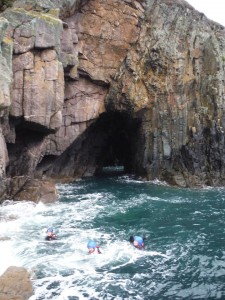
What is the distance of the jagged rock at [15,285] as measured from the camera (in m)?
17.3

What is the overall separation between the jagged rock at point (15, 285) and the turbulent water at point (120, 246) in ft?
1.68

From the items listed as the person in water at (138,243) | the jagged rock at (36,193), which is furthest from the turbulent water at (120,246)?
the jagged rock at (36,193)

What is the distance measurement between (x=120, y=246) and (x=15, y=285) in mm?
8920

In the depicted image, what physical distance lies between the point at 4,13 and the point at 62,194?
20638 millimetres

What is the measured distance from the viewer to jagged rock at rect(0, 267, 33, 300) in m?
17.3

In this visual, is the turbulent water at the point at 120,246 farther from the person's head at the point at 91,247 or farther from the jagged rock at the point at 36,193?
the jagged rock at the point at 36,193

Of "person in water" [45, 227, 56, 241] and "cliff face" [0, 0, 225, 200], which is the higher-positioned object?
"cliff face" [0, 0, 225, 200]

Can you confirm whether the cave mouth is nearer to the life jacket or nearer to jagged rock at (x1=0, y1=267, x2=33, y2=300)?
the life jacket

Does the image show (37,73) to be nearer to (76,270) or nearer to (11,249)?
(11,249)

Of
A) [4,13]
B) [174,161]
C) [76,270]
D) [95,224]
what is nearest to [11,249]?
[76,270]

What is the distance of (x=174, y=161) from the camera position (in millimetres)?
52312

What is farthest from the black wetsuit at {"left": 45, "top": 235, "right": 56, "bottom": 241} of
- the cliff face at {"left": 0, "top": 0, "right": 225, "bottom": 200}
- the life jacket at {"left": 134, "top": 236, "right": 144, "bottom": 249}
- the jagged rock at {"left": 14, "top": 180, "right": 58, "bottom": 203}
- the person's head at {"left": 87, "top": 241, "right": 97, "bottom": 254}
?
the cliff face at {"left": 0, "top": 0, "right": 225, "bottom": 200}

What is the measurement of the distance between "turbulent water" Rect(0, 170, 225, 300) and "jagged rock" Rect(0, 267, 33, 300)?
513 millimetres

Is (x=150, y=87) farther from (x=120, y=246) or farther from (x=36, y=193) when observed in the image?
(x=120, y=246)
